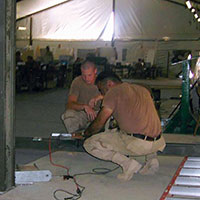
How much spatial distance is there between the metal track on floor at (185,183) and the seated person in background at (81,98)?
4.32ft

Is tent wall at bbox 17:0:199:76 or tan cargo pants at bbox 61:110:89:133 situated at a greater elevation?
tent wall at bbox 17:0:199:76

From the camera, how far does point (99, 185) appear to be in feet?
14.4

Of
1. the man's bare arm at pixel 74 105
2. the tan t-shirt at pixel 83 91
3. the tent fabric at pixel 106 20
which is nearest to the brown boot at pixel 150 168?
the man's bare arm at pixel 74 105

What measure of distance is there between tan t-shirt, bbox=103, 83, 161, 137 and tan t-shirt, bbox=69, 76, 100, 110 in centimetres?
115

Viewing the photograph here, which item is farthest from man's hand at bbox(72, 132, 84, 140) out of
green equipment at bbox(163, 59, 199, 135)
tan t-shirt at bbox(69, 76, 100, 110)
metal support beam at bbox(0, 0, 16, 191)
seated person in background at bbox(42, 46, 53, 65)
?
seated person in background at bbox(42, 46, 53, 65)

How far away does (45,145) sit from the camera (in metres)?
5.87

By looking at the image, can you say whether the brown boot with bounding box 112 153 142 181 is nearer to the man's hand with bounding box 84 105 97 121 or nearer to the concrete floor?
the concrete floor

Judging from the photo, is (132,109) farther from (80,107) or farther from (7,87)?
(7,87)

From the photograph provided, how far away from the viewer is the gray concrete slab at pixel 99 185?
3.99 m

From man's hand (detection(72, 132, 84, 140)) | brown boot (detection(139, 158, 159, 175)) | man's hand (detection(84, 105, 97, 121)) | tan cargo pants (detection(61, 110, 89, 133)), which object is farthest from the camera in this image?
tan cargo pants (detection(61, 110, 89, 133))

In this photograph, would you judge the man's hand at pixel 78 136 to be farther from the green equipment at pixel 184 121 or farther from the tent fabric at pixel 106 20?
the tent fabric at pixel 106 20

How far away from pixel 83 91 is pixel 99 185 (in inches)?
66.2

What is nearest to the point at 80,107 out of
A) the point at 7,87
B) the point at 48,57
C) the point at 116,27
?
the point at 7,87

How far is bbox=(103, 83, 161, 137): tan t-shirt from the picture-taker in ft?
14.4
